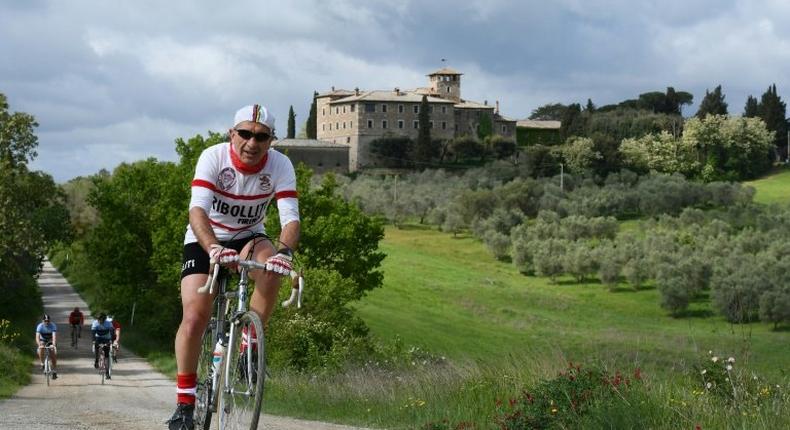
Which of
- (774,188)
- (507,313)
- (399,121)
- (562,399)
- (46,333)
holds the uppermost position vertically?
(399,121)

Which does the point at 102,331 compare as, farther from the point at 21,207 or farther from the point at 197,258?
the point at 197,258

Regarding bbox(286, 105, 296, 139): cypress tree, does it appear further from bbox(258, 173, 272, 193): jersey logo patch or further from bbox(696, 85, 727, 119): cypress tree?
bbox(258, 173, 272, 193): jersey logo patch

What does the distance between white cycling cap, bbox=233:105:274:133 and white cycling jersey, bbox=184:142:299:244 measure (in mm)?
238

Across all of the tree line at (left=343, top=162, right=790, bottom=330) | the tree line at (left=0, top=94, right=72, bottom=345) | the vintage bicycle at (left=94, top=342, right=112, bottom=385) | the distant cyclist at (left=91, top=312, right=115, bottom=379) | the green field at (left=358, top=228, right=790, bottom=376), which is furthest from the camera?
the tree line at (left=343, top=162, right=790, bottom=330)

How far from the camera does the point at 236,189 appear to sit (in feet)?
28.2

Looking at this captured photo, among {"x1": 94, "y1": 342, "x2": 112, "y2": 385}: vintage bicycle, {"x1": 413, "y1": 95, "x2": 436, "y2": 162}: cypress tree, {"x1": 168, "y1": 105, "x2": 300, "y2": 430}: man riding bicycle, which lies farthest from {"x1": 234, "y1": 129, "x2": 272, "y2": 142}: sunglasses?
{"x1": 413, "y1": 95, "x2": 436, "y2": 162}: cypress tree

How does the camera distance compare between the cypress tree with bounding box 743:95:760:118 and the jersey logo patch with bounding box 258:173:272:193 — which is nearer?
the jersey logo patch with bounding box 258:173:272:193

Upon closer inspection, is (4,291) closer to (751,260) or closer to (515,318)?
(515,318)

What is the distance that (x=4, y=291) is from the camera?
57.1 metres

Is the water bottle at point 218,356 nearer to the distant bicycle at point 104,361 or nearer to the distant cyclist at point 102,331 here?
the distant cyclist at point 102,331

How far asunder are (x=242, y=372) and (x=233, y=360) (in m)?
0.12

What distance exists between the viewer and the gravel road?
13.0 metres

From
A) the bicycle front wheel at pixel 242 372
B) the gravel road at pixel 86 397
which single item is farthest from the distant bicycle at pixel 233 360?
the gravel road at pixel 86 397

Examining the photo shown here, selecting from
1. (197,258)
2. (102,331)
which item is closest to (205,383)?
(197,258)
